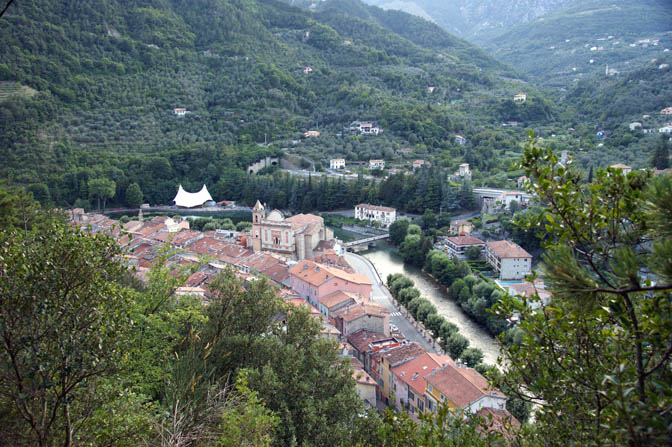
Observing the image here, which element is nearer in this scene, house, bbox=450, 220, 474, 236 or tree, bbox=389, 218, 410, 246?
house, bbox=450, 220, 474, 236

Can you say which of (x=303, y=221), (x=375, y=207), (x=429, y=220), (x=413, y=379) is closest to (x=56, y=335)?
(x=413, y=379)

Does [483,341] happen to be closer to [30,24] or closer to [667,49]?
[30,24]

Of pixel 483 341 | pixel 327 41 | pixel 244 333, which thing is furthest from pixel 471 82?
pixel 244 333

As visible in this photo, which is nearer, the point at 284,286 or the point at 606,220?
the point at 606,220

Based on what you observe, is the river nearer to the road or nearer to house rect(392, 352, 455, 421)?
the road

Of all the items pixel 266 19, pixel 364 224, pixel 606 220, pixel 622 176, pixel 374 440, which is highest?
pixel 266 19

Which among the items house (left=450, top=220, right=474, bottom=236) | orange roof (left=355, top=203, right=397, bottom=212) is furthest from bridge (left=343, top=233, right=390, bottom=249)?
house (left=450, top=220, right=474, bottom=236)
